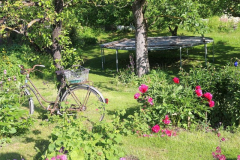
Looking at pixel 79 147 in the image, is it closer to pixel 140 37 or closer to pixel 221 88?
pixel 221 88

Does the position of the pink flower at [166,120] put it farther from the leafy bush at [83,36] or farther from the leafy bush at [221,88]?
the leafy bush at [83,36]

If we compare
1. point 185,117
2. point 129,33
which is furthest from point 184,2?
point 129,33

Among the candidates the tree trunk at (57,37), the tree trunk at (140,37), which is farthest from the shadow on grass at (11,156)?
the tree trunk at (140,37)

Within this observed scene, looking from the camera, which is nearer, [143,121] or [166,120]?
[166,120]

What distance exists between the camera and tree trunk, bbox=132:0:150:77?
1129 cm

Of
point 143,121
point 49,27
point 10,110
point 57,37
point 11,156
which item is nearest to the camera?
point 11,156

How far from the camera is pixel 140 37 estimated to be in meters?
11.6

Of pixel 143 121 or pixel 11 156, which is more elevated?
pixel 143 121

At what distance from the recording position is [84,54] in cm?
2047

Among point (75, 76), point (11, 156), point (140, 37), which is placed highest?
point (140, 37)

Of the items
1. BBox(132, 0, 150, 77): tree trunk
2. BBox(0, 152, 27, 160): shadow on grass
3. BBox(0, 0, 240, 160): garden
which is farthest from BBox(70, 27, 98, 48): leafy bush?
BBox(0, 152, 27, 160): shadow on grass

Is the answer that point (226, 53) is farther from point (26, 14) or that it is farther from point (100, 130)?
point (100, 130)

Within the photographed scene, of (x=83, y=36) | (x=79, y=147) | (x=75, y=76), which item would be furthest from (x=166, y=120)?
(x=83, y=36)

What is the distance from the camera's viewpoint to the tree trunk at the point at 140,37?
11289mm
